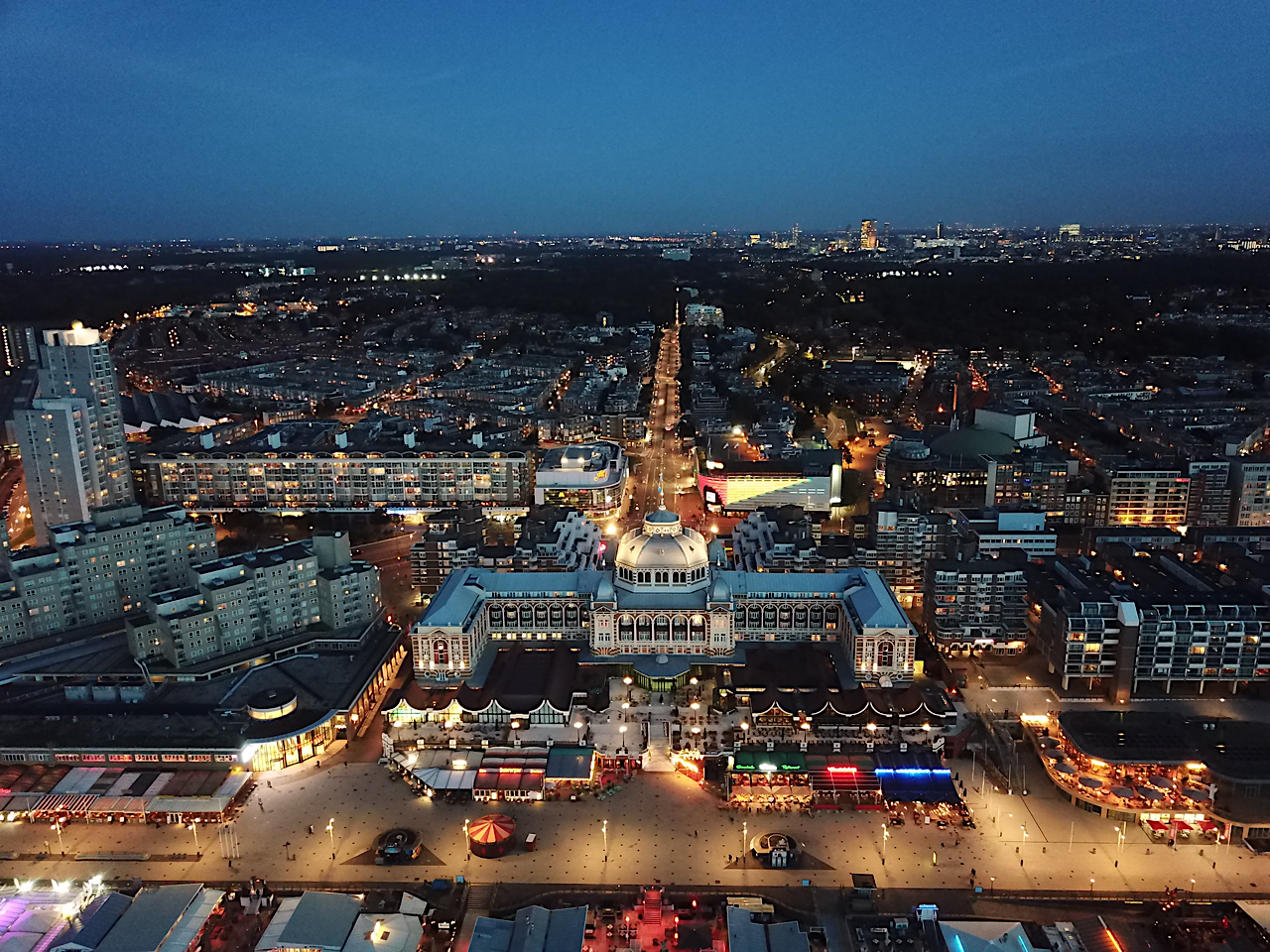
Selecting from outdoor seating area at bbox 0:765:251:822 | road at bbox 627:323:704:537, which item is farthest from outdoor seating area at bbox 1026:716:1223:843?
road at bbox 627:323:704:537

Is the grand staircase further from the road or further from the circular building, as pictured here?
the road

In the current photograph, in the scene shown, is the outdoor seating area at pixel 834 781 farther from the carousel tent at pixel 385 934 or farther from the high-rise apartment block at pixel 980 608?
the carousel tent at pixel 385 934

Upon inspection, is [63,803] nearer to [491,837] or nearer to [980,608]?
[491,837]

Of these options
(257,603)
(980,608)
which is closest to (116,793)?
(257,603)

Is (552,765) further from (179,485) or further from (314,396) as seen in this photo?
(314,396)

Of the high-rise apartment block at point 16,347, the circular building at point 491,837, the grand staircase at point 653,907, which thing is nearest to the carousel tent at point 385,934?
the circular building at point 491,837

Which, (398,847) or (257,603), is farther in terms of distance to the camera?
(257,603)

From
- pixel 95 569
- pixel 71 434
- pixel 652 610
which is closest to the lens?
pixel 652 610
